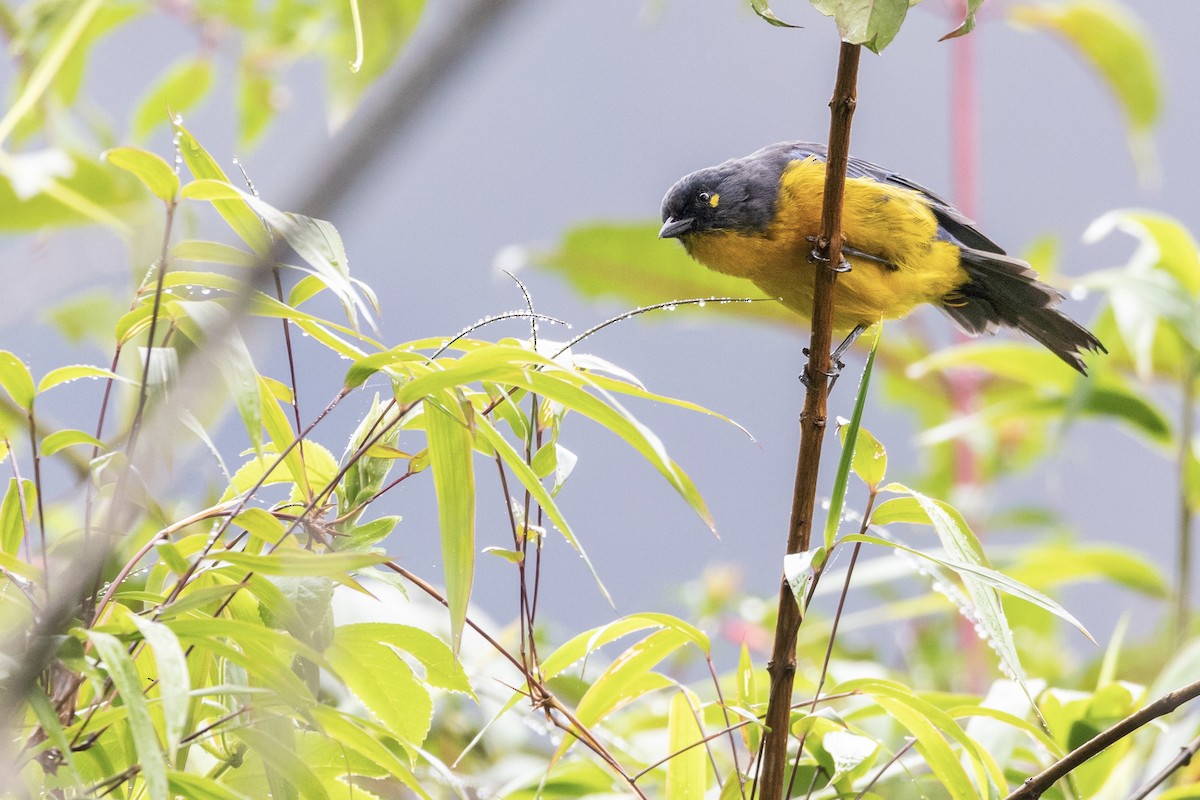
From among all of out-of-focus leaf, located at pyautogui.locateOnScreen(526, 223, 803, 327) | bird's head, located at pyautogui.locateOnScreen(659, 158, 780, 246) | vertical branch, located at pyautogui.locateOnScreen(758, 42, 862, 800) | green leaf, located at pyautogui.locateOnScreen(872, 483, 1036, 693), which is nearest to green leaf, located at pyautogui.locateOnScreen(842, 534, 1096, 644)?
green leaf, located at pyautogui.locateOnScreen(872, 483, 1036, 693)

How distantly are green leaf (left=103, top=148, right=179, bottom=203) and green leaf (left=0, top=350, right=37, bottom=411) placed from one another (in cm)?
19

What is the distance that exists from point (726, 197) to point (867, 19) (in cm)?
119

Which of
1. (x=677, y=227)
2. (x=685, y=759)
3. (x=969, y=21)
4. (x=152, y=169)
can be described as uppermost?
(x=677, y=227)

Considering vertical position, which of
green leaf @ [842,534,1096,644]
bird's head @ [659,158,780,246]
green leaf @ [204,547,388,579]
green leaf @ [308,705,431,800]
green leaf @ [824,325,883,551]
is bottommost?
green leaf @ [308,705,431,800]

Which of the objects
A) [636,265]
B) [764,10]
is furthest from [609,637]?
[636,265]

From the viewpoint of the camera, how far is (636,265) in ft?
8.03

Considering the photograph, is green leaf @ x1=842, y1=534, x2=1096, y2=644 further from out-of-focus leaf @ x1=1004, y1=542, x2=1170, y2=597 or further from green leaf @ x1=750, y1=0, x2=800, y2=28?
→ out-of-focus leaf @ x1=1004, y1=542, x2=1170, y2=597

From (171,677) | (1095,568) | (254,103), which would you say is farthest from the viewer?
(254,103)

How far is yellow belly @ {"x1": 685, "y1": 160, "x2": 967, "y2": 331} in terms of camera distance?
1.80 meters

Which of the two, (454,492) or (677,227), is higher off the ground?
(677,227)

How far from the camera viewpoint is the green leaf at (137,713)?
550 millimetres

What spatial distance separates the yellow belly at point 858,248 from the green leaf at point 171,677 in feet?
4.31

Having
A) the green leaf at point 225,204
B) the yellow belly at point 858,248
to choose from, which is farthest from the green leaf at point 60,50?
the yellow belly at point 858,248

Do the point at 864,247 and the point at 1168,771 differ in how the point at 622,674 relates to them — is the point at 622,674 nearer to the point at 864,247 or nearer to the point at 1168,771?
the point at 1168,771
